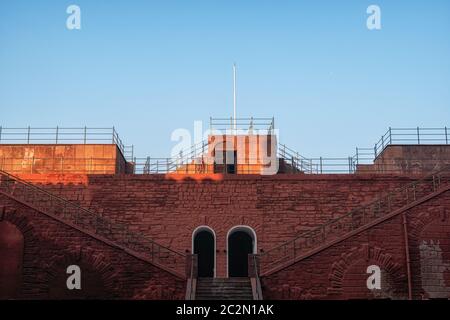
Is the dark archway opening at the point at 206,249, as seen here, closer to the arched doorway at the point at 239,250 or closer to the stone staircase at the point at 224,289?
the arched doorway at the point at 239,250

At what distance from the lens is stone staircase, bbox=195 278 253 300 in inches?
1076

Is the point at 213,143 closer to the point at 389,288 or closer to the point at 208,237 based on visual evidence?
the point at 208,237

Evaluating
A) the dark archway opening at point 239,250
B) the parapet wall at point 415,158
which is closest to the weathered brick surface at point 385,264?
the dark archway opening at point 239,250

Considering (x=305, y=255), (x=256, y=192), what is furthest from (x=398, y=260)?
(x=256, y=192)

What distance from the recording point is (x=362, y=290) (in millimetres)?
28953

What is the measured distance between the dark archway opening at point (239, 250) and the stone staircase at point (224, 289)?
576cm

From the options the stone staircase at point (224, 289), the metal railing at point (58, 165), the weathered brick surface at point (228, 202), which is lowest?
the stone staircase at point (224, 289)

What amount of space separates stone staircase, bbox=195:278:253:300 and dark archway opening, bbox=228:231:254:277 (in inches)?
227

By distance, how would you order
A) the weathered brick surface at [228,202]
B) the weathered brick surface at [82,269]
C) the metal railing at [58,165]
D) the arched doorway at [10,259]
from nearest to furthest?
the weathered brick surface at [82,269] < the arched doorway at [10,259] < the weathered brick surface at [228,202] < the metal railing at [58,165]

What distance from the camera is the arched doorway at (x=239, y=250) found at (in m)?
34.6

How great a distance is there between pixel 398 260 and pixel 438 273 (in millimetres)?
1657

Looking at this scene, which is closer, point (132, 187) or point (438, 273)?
point (438, 273)
